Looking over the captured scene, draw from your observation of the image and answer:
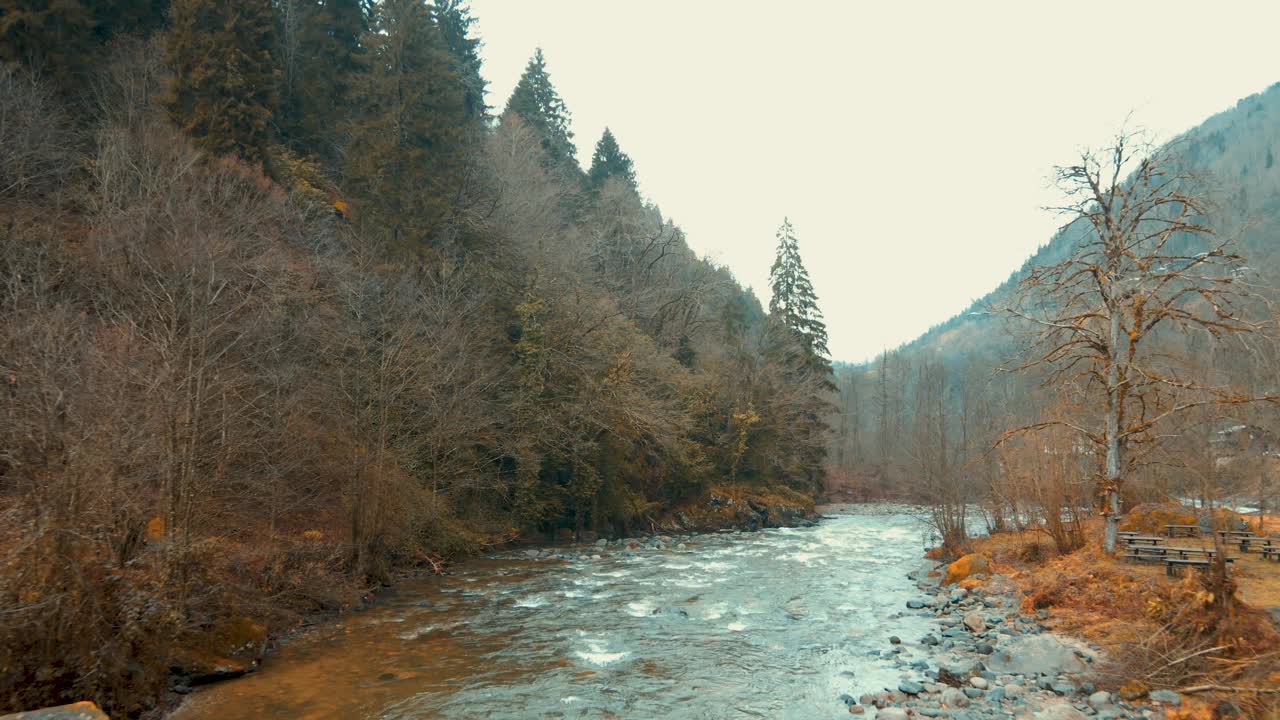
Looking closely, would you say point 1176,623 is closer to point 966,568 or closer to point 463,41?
point 966,568

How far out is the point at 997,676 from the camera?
9586 millimetres

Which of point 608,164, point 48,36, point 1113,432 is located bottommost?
point 1113,432

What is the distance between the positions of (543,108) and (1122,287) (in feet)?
154

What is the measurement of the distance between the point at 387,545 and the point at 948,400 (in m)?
76.3

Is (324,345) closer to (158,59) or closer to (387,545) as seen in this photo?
(387,545)

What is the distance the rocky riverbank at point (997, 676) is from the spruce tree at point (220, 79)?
2604cm

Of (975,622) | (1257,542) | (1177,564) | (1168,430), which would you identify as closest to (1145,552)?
(1177,564)

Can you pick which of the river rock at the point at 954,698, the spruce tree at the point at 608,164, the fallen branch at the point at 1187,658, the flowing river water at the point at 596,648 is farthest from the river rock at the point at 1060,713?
the spruce tree at the point at 608,164

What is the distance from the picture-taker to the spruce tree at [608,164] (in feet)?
173

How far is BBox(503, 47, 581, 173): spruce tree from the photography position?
51.2m

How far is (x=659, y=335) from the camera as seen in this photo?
38031mm

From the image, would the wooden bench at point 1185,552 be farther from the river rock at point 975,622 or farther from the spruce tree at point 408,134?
the spruce tree at point 408,134

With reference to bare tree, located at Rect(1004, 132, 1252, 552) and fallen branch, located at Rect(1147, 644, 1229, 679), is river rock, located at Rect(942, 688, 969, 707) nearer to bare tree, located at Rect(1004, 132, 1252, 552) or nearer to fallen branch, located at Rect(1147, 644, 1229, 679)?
fallen branch, located at Rect(1147, 644, 1229, 679)

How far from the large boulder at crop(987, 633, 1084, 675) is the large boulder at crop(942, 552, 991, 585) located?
601 cm
